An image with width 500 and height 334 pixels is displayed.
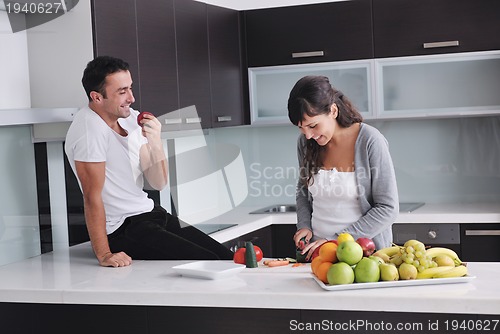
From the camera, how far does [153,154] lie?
11.5ft

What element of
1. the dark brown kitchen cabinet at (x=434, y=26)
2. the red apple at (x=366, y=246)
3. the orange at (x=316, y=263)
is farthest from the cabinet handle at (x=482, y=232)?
the orange at (x=316, y=263)

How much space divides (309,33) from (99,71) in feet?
6.10

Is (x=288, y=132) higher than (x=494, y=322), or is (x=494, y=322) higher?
(x=288, y=132)

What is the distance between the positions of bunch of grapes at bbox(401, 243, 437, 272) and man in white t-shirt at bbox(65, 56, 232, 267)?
113 centimetres

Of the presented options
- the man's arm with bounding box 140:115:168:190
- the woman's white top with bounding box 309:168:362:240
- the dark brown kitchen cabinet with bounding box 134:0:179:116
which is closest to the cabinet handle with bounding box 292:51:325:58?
the dark brown kitchen cabinet with bounding box 134:0:179:116

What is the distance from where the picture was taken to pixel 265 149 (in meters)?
5.41

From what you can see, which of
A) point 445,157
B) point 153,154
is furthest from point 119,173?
point 445,157

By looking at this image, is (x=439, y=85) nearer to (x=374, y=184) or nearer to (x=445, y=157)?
(x=445, y=157)

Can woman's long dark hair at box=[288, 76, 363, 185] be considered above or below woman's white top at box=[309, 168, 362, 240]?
above

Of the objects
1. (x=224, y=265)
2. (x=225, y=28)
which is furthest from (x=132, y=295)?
(x=225, y=28)

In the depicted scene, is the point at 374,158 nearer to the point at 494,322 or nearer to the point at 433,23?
the point at 494,322

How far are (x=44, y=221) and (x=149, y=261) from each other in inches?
27.5

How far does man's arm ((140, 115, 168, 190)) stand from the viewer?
3346mm

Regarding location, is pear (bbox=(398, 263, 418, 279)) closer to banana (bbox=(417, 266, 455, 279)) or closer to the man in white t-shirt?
banana (bbox=(417, 266, 455, 279))
